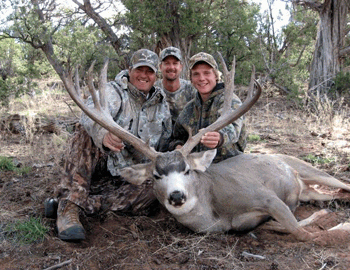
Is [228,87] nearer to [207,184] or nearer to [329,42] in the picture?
[207,184]

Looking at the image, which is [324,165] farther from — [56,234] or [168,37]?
[168,37]

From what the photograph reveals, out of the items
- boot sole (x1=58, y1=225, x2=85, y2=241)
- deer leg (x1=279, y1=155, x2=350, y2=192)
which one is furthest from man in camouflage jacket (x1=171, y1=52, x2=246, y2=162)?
boot sole (x1=58, y1=225, x2=85, y2=241)

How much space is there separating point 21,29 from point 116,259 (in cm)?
959

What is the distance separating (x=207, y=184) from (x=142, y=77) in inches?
70.9

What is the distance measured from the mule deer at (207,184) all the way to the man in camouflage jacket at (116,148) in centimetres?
33

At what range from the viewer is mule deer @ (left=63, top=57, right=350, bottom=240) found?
12.5 ft

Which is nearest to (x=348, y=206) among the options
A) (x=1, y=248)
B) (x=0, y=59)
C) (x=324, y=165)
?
(x=324, y=165)

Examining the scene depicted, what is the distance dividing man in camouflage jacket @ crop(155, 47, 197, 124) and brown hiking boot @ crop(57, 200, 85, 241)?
2.47m

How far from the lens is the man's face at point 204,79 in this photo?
5.10m

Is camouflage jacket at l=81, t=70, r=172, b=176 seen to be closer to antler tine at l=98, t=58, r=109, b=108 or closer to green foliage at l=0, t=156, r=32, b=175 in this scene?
antler tine at l=98, t=58, r=109, b=108

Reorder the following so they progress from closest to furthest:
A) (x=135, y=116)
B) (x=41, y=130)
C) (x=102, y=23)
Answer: (x=135, y=116), (x=41, y=130), (x=102, y=23)

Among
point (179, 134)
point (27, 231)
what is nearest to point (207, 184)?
point (179, 134)

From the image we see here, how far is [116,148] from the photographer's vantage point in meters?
4.20

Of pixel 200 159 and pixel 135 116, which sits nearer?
pixel 200 159
